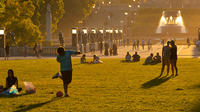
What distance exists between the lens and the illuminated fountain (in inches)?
5433

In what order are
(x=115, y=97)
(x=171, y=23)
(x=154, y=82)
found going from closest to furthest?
(x=115, y=97) < (x=154, y=82) < (x=171, y=23)

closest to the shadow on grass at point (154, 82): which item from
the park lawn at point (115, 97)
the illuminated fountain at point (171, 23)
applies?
the park lawn at point (115, 97)

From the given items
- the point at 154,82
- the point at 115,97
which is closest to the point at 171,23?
the point at 154,82

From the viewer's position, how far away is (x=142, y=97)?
15781mm

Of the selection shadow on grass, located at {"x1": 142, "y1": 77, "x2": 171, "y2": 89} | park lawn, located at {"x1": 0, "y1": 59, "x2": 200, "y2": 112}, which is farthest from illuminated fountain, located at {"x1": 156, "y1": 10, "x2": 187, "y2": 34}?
park lawn, located at {"x1": 0, "y1": 59, "x2": 200, "y2": 112}

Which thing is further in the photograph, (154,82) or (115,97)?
(154,82)

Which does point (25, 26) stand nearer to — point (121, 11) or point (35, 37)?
point (35, 37)

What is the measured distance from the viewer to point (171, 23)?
150 metres

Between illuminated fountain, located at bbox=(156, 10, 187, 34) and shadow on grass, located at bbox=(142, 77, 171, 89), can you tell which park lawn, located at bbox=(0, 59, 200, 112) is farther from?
illuminated fountain, located at bbox=(156, 10, 187, 34)

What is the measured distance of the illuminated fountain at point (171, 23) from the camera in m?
138

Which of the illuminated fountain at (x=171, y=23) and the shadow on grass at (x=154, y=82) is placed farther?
the illuminated fountain at (x=171, y=23)

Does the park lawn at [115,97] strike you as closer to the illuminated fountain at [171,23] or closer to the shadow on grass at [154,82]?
the shadow on grass at [154,82]

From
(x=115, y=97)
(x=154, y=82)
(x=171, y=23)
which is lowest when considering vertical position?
(x=115, y=97)

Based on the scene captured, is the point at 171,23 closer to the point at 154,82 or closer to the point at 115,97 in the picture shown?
the point at 154,82
